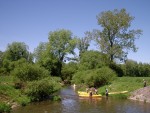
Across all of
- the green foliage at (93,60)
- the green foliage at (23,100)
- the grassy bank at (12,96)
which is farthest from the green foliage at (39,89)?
the green foliage at (93,60)

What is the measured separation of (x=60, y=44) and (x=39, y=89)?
54.9 metres

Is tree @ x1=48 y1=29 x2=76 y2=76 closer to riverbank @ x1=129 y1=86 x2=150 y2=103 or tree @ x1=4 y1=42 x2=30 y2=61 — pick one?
tree @ x1=4 y1=42 x2=30 y2=61

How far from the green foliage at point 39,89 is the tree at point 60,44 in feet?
169

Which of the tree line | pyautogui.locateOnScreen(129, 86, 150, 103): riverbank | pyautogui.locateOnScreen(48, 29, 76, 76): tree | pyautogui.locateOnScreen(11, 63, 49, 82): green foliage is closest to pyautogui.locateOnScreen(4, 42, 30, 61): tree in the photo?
the tree line

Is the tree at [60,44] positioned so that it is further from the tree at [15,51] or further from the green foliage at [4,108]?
the green foliage at [4,108]

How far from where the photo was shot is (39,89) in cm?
4116

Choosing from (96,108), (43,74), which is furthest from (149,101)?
(43,74)

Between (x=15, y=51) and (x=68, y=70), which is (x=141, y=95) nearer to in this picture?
(x=68, y=70)

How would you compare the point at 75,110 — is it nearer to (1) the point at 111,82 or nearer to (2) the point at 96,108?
(2) the point at 96,108

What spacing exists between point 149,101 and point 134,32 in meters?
32.9

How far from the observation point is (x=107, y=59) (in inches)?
2889

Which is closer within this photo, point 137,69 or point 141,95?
point 141,95

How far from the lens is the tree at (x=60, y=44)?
312ft

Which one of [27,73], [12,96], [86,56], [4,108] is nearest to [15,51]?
[86,56]
